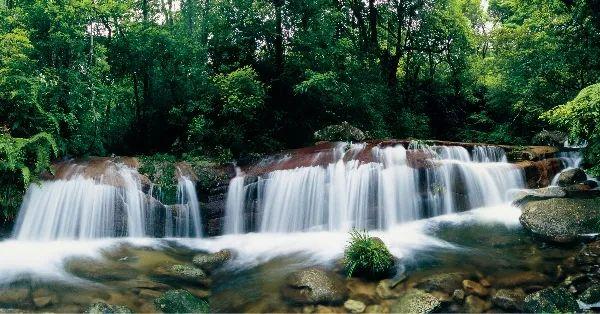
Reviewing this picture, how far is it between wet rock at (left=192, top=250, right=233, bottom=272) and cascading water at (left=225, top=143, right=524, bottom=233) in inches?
105

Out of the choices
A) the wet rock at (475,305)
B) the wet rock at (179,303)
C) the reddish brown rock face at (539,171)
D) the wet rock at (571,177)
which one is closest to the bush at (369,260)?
the wet rock at (475,305)

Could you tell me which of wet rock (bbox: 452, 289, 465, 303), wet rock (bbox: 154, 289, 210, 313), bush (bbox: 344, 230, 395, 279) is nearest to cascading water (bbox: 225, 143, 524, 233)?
bush (bbox: 344, 230, 395, 279)

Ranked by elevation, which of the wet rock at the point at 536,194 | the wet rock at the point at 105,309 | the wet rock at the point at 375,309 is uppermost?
the wet rock at the point at 536,194

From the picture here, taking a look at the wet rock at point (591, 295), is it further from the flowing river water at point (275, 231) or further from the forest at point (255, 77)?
the forest at point (255, 77)

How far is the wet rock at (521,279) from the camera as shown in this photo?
24.4 ft

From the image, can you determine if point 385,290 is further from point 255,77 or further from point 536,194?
point 255,77

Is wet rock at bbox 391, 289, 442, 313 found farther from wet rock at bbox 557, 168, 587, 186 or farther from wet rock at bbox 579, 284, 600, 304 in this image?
wet rock at bbox 557, 168, 587, 186

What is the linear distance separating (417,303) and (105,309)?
5.20 m

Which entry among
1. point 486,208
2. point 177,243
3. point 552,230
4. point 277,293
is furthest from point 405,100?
point 277,293

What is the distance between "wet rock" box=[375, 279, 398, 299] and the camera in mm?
7340

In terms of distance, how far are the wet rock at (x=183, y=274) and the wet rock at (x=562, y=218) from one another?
7981 millimetres

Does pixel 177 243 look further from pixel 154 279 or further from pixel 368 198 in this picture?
pixel 368 198

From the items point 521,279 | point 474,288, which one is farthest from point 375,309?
point 521,279

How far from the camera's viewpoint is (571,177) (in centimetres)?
1288
